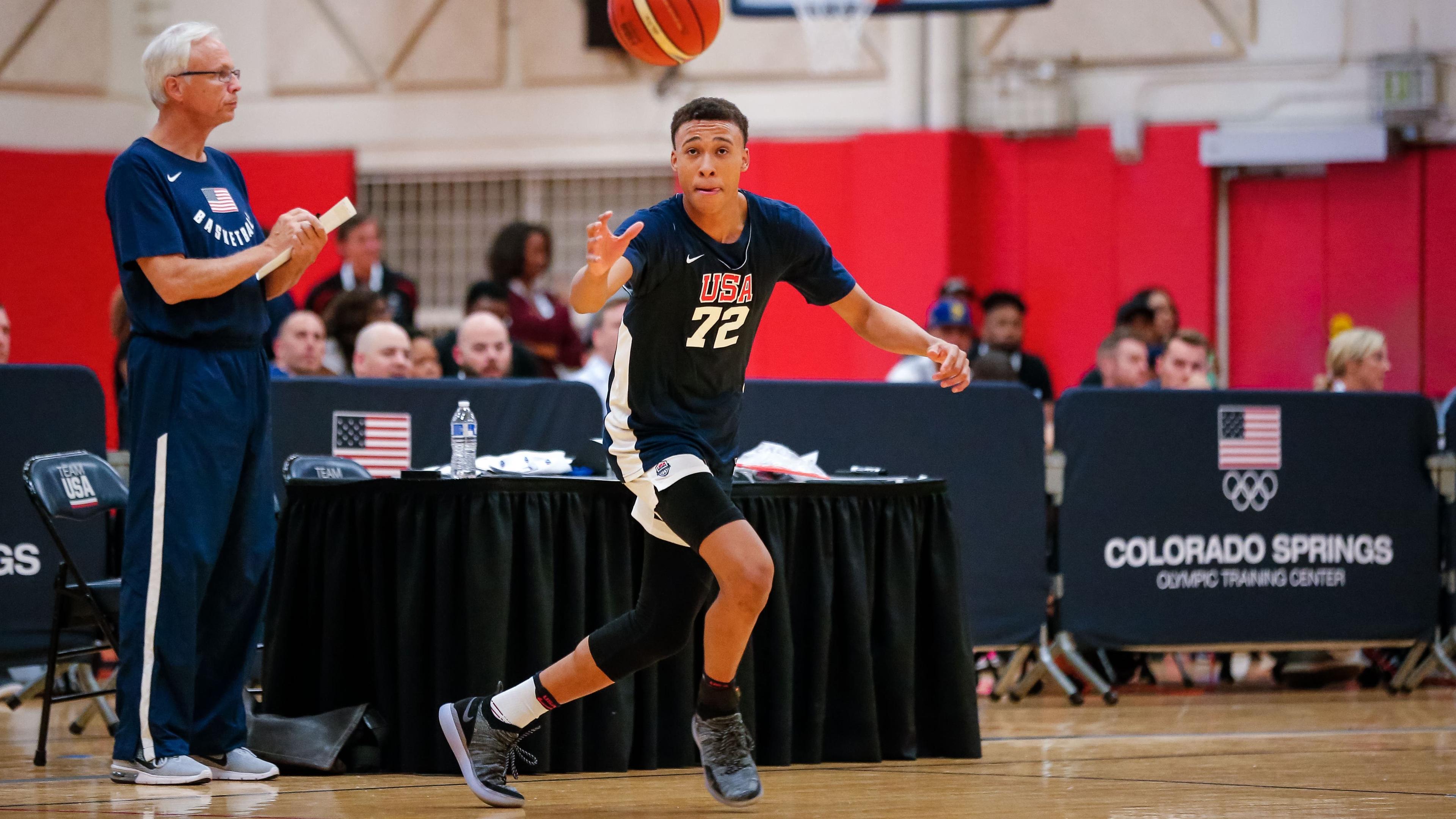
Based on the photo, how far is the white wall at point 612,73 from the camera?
1238 centimetres

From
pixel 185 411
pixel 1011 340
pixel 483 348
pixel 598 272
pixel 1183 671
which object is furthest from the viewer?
pixel 1011 340

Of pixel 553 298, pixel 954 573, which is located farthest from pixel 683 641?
pixel 553 298

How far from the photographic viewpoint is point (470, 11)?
13.8 metres

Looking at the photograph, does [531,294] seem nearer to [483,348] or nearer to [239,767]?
[483,348]

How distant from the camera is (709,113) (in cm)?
438

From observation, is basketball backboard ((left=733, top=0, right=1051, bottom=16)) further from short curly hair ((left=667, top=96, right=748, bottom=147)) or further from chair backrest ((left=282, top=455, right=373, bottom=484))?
short curly hair ((left=667, top=96, right=748, bottom=147))

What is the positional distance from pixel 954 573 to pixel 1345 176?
8284 millimetres

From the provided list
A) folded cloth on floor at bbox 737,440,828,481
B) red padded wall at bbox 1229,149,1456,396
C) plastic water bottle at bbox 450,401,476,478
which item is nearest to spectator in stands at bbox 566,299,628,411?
folded cloth on floor at bbox 737,440,828,481

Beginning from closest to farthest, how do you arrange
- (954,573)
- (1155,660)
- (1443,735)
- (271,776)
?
(271,776) < (954,573) < (1443,735) < (1155,660)

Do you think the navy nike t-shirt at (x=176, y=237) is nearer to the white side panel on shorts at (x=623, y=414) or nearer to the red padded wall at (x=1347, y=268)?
the white side panel on shorts at (x=623, y=414)

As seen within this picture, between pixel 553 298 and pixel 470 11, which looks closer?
pixel 553 298

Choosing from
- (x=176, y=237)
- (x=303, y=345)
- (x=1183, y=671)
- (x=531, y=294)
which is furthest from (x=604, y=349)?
(x=176, y=237)

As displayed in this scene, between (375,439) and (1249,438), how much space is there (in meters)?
4.06

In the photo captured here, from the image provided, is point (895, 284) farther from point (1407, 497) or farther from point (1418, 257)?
point (1407, 497)
